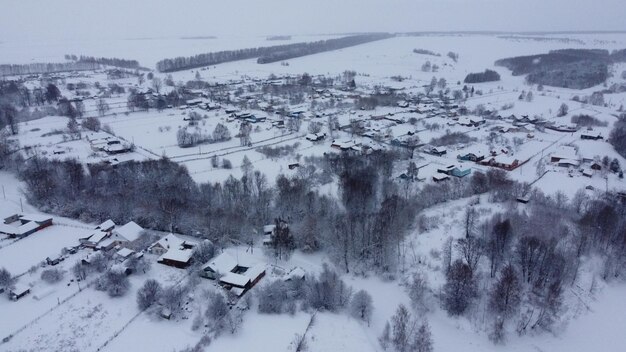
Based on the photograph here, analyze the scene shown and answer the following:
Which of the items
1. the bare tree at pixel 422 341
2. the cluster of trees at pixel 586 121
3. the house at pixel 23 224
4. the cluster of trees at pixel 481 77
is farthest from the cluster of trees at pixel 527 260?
the cluster of trees at pixel 481 77

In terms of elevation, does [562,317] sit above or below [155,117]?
below

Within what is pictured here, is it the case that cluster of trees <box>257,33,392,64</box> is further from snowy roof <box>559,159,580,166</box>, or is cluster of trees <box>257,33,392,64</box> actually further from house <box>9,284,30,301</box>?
house <box>9,284,30,301</box>

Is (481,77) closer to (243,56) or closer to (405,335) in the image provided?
(243,56)

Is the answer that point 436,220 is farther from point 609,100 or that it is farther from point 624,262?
point 609,100

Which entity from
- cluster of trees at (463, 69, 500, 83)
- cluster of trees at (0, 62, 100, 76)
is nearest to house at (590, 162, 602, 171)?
cluster of trees at (463, 69, 500, 83)

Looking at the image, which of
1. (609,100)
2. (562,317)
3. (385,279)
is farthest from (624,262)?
(609,100)

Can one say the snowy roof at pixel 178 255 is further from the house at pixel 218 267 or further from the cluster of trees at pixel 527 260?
the cluster of trees at pixel 527 260
